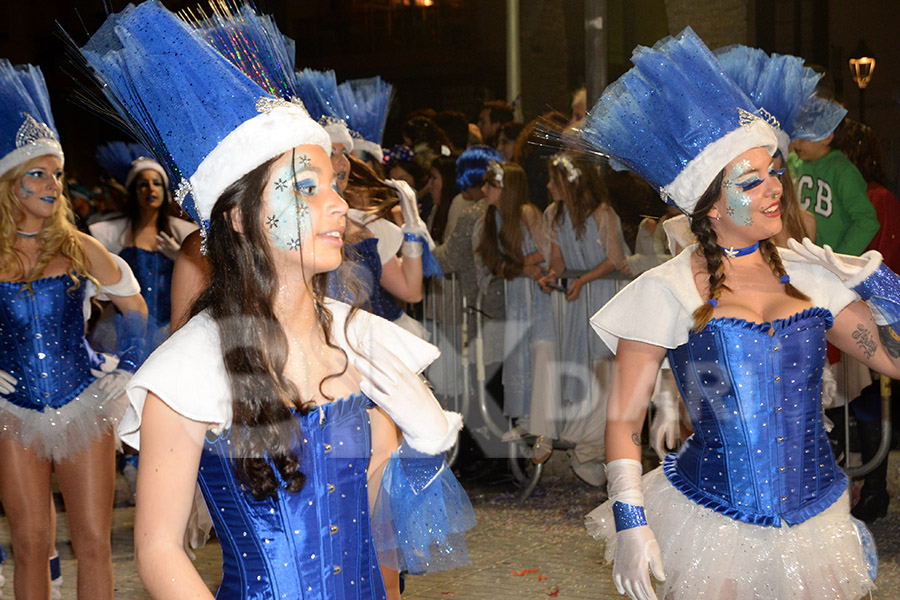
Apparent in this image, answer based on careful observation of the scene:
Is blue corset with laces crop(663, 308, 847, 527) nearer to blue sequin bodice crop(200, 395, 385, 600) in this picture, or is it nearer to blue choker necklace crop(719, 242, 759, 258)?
blue choker necklace crop(719, 242, 759, 258)

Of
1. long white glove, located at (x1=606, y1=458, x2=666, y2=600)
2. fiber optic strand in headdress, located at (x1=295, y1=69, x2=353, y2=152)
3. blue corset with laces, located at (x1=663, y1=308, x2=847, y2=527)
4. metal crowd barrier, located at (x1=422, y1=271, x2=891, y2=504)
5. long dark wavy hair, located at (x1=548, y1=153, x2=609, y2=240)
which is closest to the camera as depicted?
long white glove, located at (x1=606, y1=458, x2=666, y2=600)

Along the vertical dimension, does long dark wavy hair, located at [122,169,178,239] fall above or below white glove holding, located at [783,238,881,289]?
above

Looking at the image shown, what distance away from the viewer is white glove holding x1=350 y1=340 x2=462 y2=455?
5.96ft

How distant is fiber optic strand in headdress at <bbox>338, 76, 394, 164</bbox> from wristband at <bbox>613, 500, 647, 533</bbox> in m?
2.38

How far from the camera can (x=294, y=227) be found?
1810 mm

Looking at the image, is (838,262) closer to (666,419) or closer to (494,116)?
(666,419)

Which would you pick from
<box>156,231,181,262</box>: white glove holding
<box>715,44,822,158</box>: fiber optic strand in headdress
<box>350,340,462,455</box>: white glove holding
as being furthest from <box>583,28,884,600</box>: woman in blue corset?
<box>156,231,181,262</box>: white glove holding

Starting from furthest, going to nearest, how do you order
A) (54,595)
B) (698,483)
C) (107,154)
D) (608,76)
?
(107,154), (608,76), (54,595), (698,483)

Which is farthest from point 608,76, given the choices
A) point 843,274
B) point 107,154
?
point 107,154

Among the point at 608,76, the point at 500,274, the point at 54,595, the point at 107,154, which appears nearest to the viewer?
the point at 54,595

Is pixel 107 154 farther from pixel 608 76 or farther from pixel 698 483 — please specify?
pixel 698 483

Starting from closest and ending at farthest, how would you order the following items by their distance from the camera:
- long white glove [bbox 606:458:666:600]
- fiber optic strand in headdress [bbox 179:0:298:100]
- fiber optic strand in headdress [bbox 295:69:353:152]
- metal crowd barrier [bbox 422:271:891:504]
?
fiber optic strand in headdress [bbox 179:0:298:100] → long white glove [bbox 606:458:666:600] → fiber optic strand in headdress [bbox 295:69:353:152] → metal crowd barrier [bbox 422:271:891:504]

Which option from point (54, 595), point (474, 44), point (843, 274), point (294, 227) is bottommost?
point (54, 595)

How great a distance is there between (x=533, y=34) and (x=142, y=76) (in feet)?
12.1
